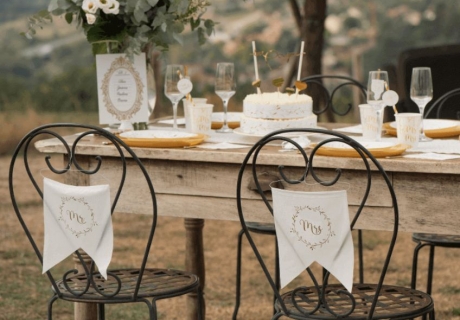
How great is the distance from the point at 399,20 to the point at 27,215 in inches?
164

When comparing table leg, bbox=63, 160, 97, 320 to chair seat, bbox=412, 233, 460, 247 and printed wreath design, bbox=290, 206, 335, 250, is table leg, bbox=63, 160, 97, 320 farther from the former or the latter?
chair seat, bbox=412, 233, 460, 247

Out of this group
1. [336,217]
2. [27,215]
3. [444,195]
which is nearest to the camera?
[336,217]

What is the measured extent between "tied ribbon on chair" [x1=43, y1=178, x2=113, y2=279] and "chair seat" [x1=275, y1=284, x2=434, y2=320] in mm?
489

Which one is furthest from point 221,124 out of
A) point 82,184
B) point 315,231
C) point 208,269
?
point 208,269

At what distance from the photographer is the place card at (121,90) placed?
309cm

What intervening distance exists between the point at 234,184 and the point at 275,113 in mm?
337

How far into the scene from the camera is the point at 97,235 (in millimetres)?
2404

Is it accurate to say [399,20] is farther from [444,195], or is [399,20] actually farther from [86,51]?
[444,195]

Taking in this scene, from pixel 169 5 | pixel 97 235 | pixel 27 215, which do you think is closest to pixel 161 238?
pixel 27 215

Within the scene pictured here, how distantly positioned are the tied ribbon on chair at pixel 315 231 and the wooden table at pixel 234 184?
0.25m

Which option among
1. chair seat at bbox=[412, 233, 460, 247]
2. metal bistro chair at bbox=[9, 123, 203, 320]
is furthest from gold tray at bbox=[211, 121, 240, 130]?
chair seat at bbox=[412, 233, 460, 247]

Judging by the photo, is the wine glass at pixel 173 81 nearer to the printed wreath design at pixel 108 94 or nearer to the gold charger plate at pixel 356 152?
the printed wreath design at pixel 108 94

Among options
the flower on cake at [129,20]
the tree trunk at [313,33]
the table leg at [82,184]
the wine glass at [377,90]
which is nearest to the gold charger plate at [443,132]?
the wine glass at [377,90]

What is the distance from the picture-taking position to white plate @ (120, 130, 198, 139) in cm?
278
